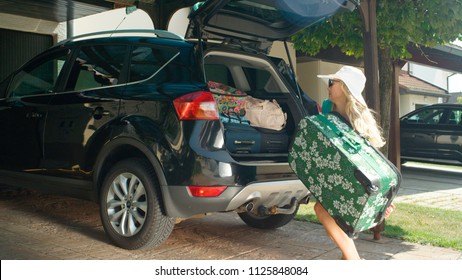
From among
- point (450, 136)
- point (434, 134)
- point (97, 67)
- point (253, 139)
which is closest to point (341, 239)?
point (253, 139)

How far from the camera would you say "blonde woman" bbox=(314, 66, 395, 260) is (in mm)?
3553

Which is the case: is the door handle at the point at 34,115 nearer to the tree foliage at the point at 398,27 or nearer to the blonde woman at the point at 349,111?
the blonde woman at the point at 349,111

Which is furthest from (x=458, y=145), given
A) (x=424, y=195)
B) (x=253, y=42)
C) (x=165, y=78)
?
(x=165, y=78)

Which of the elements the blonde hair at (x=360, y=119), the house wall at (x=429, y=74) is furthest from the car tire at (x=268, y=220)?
the house wall at (x=429, y=74)

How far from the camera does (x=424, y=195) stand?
8508 millimetres

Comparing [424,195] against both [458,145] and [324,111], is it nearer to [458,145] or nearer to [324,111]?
[458,145]

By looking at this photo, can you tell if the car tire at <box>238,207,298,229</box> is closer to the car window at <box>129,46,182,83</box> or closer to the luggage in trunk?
the luggage in trunk

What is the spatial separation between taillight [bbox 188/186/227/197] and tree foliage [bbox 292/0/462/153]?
2.33 metres

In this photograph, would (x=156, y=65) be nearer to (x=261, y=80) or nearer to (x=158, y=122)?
(x=158, y=122)

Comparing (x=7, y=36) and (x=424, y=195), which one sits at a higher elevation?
(x=7, y=36)

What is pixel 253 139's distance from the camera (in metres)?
4.32

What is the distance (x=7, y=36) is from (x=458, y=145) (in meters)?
9.72

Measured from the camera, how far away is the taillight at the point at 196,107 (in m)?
3.75

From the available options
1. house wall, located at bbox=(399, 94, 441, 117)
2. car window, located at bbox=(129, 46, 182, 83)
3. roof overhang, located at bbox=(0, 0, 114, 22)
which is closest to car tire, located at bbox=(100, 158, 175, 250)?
car window, located at bbox=(129, 46, 182, 83)
